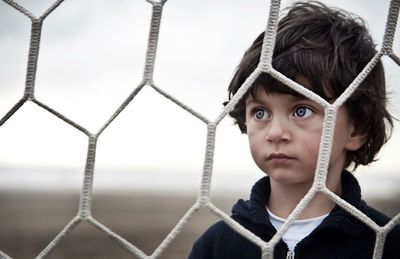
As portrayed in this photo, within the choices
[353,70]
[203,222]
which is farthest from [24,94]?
[203,222]

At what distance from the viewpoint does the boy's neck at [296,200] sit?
31.2 inches

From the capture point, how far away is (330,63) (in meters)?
0.78

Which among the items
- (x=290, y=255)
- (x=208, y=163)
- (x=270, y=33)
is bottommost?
(x=290, y=255)

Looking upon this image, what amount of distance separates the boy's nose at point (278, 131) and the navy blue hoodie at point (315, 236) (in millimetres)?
98

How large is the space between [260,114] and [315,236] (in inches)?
5.4

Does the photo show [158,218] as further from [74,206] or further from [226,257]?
[226,257]

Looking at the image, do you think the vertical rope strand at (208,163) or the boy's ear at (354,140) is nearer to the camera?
the vertical rope strand at (208,163)

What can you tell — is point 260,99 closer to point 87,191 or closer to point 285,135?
point 285,135

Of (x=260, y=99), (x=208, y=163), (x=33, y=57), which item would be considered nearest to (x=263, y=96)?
(x=260, y=99)

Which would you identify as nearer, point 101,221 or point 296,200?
point 296,200

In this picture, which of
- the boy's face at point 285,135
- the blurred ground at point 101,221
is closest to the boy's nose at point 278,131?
the boy's face at point 285,135

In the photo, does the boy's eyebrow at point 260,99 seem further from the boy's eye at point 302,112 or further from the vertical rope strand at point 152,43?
the vertical rope strand at point 152,43

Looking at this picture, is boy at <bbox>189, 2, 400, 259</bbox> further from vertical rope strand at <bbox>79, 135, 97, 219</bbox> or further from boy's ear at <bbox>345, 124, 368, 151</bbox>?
vertical rope strand at <bbox>79, 135, 97, 219</bbox>

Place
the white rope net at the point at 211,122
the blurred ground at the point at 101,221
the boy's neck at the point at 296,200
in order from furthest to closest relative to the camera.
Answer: the blurred ground at the point at 101,221 → the boy's neck at the point at 296,200 → the white rope net at the point at 211,122
